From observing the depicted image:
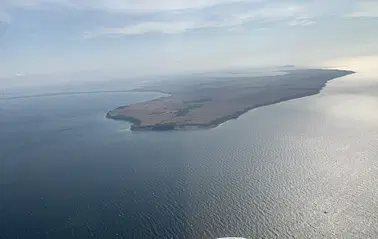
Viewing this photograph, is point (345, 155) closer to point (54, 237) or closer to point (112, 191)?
point (112, 191)

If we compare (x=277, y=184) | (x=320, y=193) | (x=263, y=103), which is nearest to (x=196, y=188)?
(x=277, y=184)

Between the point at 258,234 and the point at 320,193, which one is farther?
the point at 320,193

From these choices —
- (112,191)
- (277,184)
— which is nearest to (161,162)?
(112,191)

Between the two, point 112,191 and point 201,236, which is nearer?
point 201,236

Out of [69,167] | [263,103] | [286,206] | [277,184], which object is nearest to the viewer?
[286,206]

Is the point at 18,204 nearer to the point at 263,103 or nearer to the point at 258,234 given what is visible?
the point at 258,234

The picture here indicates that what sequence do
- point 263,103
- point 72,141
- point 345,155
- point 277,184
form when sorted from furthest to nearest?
1. point 263,103
2. point 72,141
3. point 345,155
4. point 277,184
